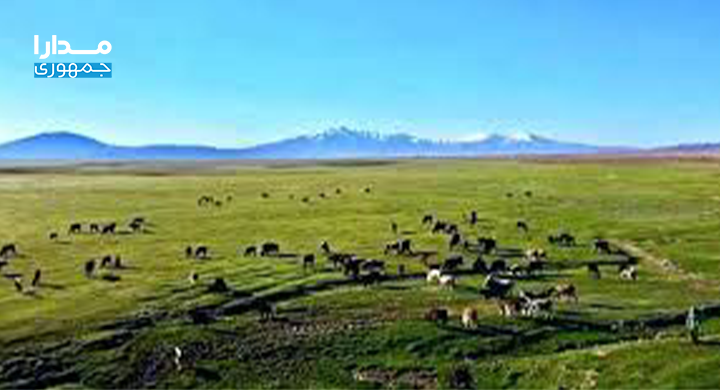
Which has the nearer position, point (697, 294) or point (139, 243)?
point (697, 294)

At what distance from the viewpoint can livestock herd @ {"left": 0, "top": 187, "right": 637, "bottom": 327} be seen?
5041cm

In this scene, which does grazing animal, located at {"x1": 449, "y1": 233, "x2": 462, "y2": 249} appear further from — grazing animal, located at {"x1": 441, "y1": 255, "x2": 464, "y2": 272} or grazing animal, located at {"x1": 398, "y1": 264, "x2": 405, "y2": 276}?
grazing animal, located at {"x1": 398, "y1": 264, "x2": 405, "y2": 276}

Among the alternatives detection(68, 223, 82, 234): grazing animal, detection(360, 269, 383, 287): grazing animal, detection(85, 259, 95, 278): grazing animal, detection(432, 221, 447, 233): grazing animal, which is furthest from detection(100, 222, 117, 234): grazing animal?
detection(360, 269, 383, 287): grazing animal

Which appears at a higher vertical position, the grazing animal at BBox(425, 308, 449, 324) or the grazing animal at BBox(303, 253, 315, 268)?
the grazing animal at BBox(303, 253, 315, 268)

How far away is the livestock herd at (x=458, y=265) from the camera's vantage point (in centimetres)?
5041

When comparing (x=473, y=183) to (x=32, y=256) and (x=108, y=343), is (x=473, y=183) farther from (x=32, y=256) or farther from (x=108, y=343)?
(x=108, y=343)

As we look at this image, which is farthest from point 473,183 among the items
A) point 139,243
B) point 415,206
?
point 139,243

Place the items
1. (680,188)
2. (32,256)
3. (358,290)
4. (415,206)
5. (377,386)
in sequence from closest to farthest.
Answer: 1. (377,386)
2. (358,290)
3. (32,256)
4. (415,206)
5. (680,188)

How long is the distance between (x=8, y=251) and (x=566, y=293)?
41777 millimetres

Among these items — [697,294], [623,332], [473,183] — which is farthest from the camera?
[473,183]

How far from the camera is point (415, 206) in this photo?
110 m

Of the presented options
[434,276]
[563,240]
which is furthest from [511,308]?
[563,240]

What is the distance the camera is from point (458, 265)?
62.4m

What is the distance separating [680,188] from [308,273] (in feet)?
249
